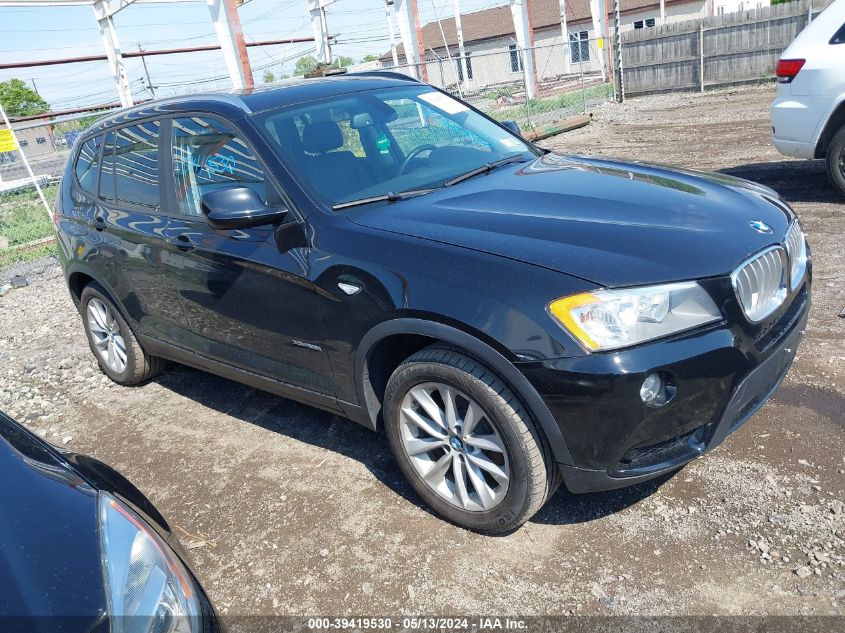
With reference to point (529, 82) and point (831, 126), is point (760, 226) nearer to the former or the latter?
point (831, 126)

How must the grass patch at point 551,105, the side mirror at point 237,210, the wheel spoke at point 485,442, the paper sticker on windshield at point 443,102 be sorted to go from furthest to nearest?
the grass patch at point 551,105, the paper sticker on windshield at point 443,102, the side mirror at point 237,210, the wheel spoke at point 485,442

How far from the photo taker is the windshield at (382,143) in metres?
3.29

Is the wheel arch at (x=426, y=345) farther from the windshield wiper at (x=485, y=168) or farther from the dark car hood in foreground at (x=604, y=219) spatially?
the windshield wiper at (x=485, y=168)

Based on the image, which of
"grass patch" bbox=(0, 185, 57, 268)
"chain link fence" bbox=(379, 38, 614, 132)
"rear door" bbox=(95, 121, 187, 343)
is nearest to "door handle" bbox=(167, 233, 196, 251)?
"rear door" bbox=(95, 121, 187, 343)

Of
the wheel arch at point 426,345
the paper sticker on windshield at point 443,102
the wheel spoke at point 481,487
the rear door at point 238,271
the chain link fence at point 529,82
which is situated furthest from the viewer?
the chain link fence at point 529,82

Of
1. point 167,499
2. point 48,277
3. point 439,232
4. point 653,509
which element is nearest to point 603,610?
point 653,509

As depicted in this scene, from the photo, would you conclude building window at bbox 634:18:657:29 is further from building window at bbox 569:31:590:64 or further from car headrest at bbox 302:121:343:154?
car headrest at bbox 302:121:343:154

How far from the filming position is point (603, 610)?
8.10 ft

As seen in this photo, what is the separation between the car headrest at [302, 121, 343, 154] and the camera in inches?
134

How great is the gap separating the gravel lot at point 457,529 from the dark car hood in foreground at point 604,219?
1.05m

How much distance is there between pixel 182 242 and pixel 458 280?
1.81 metres

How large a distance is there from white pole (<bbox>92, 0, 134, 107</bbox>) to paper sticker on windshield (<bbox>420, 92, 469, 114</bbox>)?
54.2 feet

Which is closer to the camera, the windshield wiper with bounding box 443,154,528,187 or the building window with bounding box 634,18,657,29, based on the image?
the windshield wiper with bounding box 443,154,528,187

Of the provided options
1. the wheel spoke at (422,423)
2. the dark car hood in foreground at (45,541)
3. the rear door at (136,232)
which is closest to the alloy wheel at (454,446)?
the wheel spoke at (422,423)
